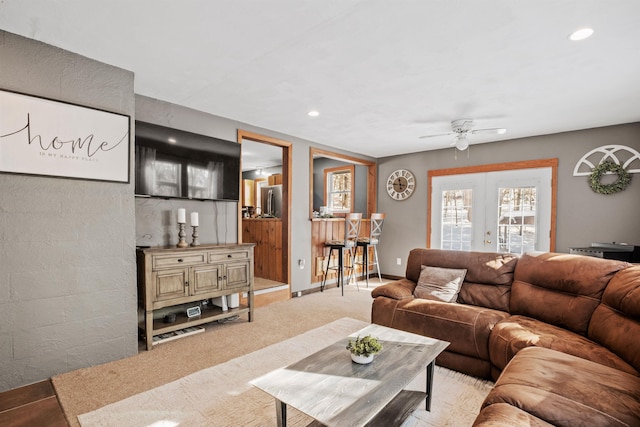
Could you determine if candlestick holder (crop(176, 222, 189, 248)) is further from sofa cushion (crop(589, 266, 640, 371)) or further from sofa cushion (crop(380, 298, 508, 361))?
sofa cushion (crop(589, 266, 640, 371))

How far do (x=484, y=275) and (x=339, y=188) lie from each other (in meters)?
4.43

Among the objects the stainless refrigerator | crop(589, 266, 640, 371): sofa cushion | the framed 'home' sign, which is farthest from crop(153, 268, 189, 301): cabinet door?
the stainless refrigerator

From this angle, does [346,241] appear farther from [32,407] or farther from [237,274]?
[32,407]

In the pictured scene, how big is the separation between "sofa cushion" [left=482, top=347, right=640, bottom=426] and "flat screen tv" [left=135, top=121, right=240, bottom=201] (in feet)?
10.4

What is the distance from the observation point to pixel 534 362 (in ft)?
5.68

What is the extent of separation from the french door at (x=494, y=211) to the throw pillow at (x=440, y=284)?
2332mm

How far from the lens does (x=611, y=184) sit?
407cm

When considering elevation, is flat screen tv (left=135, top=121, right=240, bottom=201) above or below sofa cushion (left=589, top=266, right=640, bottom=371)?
above

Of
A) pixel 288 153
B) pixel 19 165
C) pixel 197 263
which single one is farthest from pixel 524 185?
pixel 19 165

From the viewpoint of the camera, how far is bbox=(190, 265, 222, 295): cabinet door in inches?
125

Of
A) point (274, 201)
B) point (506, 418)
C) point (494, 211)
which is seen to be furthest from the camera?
point (274, 201)

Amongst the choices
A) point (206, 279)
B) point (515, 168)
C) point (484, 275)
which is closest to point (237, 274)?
point (206, 279)

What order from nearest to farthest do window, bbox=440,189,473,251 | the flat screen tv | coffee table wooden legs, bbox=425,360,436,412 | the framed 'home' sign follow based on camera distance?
coffee table wooden legs, bbox=425,360,436,412 → the framed 'home' sign → the flat screen tv → window, bbox=440,189,473,251

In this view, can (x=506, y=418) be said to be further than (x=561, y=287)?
No
